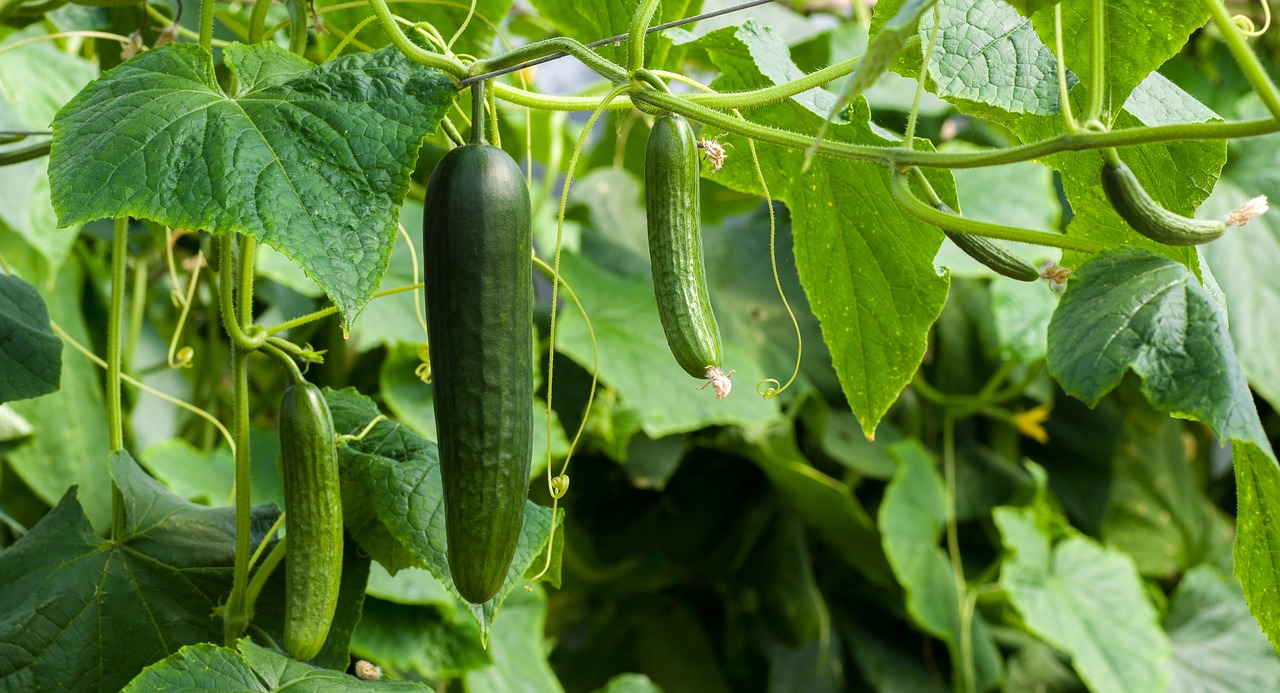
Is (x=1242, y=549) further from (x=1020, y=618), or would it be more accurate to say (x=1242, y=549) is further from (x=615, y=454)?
(x=1020, y=618)

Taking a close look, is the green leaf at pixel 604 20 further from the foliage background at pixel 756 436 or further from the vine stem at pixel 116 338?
the vine stem at pixel 116 338

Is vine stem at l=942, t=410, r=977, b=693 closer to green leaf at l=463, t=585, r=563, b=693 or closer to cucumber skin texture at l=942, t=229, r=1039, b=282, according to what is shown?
green leaf at l=463, t=585, r=563, b=693

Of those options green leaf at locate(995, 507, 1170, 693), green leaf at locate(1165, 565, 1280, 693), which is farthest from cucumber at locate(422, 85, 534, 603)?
green leaf at locate(1165, 565, 1280, 693)

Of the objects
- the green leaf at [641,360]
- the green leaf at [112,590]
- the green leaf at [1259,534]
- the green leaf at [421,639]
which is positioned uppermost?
the green leaf at [1259,534]

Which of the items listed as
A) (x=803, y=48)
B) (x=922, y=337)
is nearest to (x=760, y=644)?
(x=803, y=48)

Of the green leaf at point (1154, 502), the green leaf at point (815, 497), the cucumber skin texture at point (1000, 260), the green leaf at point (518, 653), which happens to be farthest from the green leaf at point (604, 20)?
the green leaf at point (1154, 502)
